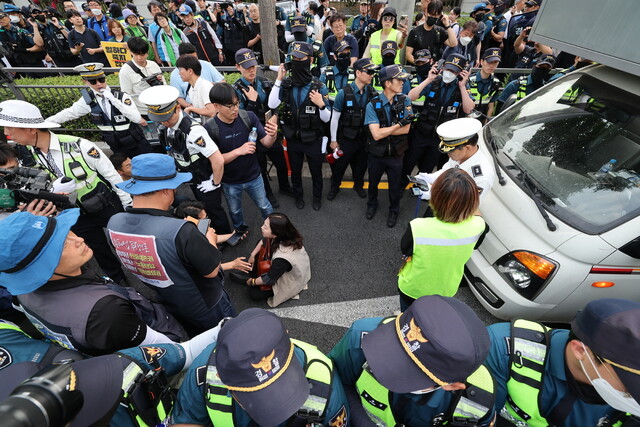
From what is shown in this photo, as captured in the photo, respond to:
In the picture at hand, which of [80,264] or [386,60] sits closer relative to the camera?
[80,264]

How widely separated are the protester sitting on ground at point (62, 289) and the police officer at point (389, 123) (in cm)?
310

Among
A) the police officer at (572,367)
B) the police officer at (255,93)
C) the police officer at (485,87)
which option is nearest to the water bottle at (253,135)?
the police officer at (255,93)

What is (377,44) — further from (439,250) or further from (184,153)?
(439,250)

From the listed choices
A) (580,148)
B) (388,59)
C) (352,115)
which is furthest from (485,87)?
(580,148)

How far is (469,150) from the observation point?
2.95m

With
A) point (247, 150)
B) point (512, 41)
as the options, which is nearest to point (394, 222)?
point (247, 150)

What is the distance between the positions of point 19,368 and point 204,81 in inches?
160

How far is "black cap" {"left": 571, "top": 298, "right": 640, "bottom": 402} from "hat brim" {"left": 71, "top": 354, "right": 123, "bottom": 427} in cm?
181

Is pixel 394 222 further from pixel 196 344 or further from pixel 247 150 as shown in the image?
pixel 196 344

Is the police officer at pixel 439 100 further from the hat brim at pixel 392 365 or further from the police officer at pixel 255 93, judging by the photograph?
the hat brim at pixel 392 365

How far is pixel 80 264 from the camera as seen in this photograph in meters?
1.65

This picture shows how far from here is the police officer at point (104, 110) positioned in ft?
12.1

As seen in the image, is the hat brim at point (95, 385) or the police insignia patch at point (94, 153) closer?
the hat brim at point (95, 385)

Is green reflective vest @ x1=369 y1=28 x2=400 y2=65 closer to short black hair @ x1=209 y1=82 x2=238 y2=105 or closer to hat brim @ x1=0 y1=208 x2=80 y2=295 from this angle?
short black hair @ x1=209 y1=82 x2=238 y2=105
